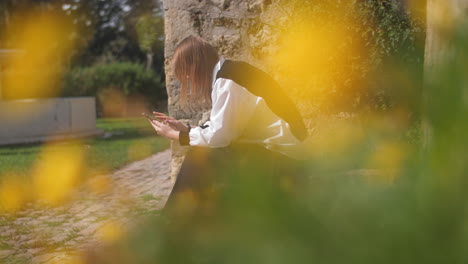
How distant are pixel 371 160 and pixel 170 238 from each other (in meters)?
0.31

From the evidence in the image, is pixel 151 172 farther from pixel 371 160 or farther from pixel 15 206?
pixel 371 160

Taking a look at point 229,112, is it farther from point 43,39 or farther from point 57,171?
point 43,39

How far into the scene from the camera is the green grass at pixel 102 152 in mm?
9055

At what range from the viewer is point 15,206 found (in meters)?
6.14

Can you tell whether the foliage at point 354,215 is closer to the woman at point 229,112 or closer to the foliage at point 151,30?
the woman at point 229,112

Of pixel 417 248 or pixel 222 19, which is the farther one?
pixel 222 19

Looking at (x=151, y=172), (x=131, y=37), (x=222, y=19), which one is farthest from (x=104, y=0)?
(x=222, y=19)

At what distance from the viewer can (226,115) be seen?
2822 mm

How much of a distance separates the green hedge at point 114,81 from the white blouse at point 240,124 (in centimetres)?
2257

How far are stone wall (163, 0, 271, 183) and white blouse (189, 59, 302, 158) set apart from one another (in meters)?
1.94

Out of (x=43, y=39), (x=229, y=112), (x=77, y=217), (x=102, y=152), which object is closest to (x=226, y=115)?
(x=229, y=112)

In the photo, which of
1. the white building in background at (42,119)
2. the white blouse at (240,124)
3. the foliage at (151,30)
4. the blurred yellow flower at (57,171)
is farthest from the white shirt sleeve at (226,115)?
the foliage at (151,30)

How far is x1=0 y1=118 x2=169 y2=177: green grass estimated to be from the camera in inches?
356

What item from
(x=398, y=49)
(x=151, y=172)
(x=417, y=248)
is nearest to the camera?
(x=417, y=248)
